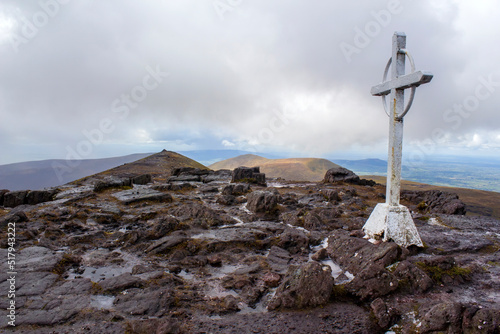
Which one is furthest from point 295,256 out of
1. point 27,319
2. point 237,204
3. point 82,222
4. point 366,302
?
point 82,222

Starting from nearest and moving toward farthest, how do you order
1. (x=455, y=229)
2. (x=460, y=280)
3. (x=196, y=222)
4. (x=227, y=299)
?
1. (x=227, y=299)
2. (x=460, y=280)
3. (x=455, y=229)
4. (x=196, y=222)

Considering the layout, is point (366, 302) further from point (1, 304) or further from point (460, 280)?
point (1, 304)

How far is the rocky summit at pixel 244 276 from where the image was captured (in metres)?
5.22

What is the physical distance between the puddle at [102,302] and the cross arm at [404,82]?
34.6 feet

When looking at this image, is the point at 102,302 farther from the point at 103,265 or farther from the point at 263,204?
the point at 263,204

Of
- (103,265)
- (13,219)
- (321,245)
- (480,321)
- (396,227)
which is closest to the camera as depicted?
(480,321)

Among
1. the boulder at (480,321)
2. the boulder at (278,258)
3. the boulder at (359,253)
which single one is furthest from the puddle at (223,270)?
the boulder at (480,321)

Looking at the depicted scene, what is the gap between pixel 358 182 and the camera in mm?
28922

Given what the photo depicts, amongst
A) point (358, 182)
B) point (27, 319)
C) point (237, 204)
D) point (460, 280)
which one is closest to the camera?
point (27, 319)

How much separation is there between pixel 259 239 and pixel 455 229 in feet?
27.8

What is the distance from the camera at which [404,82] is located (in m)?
8.90

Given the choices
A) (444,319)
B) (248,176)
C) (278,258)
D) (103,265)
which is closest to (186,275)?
(103,265)

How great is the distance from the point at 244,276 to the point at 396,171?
21.1ft

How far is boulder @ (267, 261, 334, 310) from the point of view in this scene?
584 centimetres
